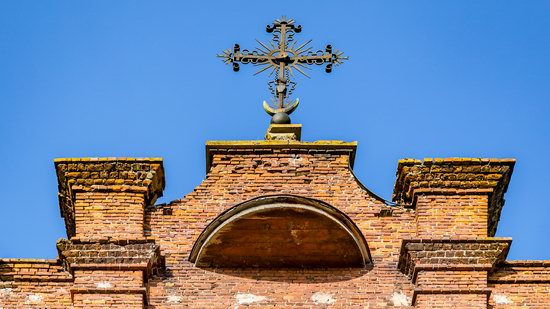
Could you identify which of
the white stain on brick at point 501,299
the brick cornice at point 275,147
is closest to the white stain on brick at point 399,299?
the white stain on brick at point 501,299

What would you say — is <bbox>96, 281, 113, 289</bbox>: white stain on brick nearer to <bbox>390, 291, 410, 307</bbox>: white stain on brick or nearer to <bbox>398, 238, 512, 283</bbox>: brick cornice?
<bbox>390, 291, 410, 307</bbox>: white stain on brick

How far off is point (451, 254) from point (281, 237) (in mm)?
2133

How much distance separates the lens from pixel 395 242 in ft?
67.5

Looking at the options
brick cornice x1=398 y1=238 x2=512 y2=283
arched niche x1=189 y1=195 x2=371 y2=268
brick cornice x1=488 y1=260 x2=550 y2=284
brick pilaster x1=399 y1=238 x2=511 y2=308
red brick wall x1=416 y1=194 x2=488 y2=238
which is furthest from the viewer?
arched niche x1=189 y1=195 x2=371 y2=268

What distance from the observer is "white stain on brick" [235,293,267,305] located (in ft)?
65.6

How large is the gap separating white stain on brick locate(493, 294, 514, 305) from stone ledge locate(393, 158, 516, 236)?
1.26 m

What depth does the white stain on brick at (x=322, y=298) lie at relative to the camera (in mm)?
20000

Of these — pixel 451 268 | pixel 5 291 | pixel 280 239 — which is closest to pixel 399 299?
pixel 451 268

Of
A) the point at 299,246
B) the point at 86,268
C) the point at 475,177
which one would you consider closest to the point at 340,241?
the point at 299,246

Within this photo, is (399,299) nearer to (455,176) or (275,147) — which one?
(455,176)

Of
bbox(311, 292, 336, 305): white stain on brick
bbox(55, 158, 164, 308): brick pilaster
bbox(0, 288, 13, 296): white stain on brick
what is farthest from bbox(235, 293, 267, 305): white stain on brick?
bbox(0, 288, 13, 296): white stain on brick

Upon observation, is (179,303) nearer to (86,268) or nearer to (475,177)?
(86,268)

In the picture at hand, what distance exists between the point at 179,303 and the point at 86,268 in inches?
45.7

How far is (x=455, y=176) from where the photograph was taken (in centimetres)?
2084
